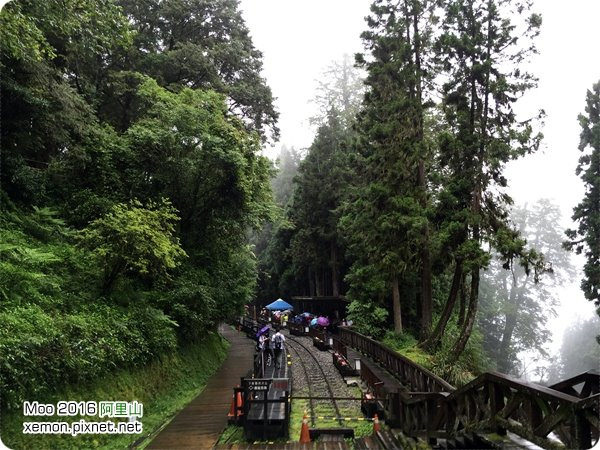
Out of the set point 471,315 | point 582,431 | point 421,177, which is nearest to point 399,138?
point 421,177

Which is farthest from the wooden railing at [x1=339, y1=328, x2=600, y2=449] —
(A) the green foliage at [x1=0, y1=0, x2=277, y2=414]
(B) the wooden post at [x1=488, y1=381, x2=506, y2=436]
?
(A) the green foliage at [x1=0, y1=0, x2=277, y2=414]

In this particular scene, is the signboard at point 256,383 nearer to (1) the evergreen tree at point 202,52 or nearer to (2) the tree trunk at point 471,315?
(2) the tree trunk at point 471,315

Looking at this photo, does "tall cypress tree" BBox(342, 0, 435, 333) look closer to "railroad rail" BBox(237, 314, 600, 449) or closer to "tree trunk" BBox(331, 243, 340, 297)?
"railroad rail" BBox(237, 314, 600, 449)

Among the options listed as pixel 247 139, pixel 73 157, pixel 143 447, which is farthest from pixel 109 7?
pixel 143 447

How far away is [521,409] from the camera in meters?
5.52

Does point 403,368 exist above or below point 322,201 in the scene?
below

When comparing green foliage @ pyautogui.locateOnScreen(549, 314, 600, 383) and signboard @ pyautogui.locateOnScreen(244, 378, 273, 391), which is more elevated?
signboard @ pyautogui.locateOnScreen(244, 378, 273, 391)

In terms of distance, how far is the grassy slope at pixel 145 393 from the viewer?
6.56 meters

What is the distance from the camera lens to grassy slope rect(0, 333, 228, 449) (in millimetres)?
6559

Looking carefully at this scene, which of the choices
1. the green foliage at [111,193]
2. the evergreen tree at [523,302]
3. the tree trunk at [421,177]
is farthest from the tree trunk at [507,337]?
the green foliage at [111,193]

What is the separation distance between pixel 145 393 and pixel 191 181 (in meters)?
8.25

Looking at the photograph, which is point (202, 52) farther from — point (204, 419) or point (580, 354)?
point (580, 354)

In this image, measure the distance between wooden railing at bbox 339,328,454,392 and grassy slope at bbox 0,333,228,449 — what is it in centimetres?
667

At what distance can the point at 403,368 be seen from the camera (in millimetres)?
13406
